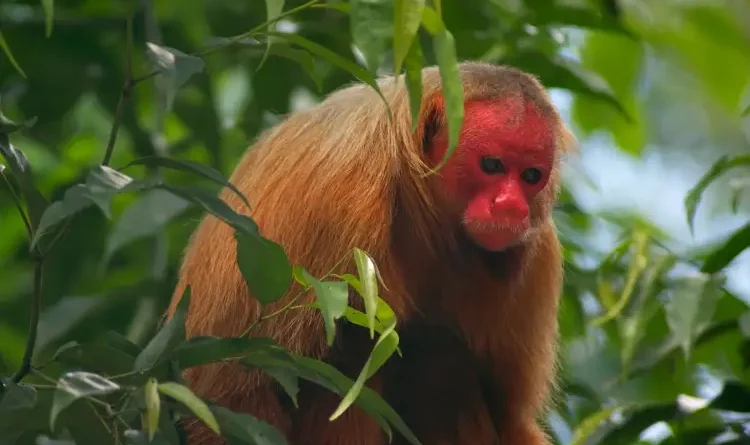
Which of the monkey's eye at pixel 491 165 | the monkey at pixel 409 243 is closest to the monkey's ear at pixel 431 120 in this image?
the monkey at pixel 409 243

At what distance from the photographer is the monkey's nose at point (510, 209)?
2.68 meters

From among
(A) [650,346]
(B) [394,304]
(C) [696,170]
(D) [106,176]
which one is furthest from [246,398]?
(C) [696,170]

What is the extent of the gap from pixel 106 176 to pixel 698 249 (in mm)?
2402

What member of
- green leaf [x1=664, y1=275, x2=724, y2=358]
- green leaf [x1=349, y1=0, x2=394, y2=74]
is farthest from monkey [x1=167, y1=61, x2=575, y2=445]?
green leaf [x1=349, y1=0, x2=394, y2=74]

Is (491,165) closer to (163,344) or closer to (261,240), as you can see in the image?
(261,240)

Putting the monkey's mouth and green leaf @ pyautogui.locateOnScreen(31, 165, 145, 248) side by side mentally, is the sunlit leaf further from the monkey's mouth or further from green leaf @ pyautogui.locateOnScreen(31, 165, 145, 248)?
the monkey's mouth

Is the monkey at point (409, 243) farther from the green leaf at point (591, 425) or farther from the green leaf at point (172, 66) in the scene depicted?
the green leaf at point (172, 66)

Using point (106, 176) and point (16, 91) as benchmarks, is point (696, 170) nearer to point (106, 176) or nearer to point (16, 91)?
point (16, 91)

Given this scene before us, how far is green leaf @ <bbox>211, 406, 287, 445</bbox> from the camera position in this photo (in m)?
1.71

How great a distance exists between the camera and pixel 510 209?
2678 millimetres

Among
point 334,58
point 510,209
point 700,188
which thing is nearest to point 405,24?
point 334,58

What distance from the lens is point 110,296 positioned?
285 cm

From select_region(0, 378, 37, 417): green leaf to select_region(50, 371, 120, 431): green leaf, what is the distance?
15 cm

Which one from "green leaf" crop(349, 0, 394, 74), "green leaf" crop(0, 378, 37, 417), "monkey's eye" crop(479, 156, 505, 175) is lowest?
"monkey's eye" crop(479, 156, 505, 175)
